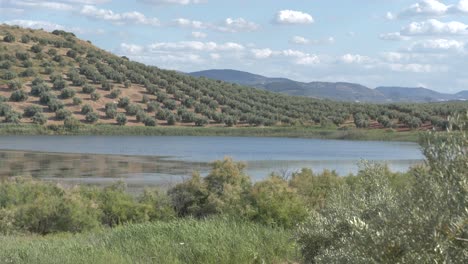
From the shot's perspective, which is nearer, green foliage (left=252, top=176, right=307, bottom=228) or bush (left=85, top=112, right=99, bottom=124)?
green foliage (left=252, top=176, right=307, bottom=228)

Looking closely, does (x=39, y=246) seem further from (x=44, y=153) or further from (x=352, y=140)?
(x=352, y=140)

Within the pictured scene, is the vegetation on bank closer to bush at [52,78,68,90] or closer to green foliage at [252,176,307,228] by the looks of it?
green foliage at [252,176,307,228]

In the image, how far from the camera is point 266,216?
59.2 ft

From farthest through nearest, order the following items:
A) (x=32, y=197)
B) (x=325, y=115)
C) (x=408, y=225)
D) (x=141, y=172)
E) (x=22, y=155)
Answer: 1. (x=325, y=115)
2. (x=22, y=155)
3. (x=141, y=172)
4. (x=32, y=197)
5. (x=408, y=225)

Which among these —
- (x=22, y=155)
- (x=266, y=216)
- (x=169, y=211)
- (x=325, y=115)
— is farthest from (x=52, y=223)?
(x=325, y=115)

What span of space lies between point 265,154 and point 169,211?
3027 cm

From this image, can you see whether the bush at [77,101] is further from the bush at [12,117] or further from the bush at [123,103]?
the bush at [12,117]

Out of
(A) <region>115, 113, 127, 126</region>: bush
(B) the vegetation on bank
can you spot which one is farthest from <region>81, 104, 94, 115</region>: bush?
(B) the vegetation on bank

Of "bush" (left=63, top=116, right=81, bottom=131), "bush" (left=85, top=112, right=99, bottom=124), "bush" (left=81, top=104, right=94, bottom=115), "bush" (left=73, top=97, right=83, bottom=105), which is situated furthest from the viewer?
"bush" (left=73, top=97, right=83, bottom=105)

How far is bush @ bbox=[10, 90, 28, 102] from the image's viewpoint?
231 ft

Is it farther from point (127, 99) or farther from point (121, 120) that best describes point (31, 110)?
point (127, 99)

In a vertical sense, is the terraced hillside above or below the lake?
above

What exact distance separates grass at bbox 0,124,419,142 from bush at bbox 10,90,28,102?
4.83 meters

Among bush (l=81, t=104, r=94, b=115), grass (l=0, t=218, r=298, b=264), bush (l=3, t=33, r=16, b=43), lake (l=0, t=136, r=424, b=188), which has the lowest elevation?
lake (l=0, t=136, r=424, b=188)
